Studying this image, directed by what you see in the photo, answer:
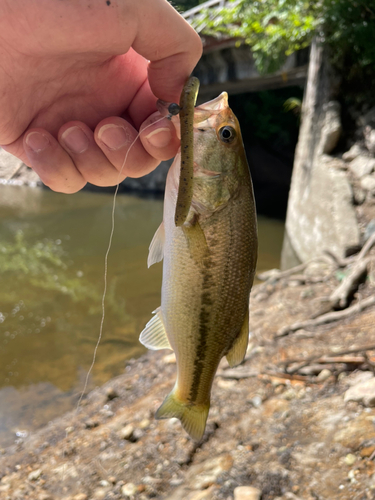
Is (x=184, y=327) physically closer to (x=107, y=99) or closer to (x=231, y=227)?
(x=231, y=227)

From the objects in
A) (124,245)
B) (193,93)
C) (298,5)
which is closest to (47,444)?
(193,93)

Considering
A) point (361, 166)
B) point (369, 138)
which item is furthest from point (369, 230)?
point (369, 138)

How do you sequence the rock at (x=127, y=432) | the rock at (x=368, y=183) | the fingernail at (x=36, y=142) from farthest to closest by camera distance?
the rock at (x=368, y=183), the rock at (x=127, y=432), the fingernail at (x=36, y=142)

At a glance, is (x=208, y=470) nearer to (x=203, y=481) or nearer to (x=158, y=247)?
(x=203, y=481)

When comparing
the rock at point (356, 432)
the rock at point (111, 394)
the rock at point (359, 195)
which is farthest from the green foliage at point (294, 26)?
the rock at point (111, 394)

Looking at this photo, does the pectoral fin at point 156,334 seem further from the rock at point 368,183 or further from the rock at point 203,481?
the rock at point 368,183
